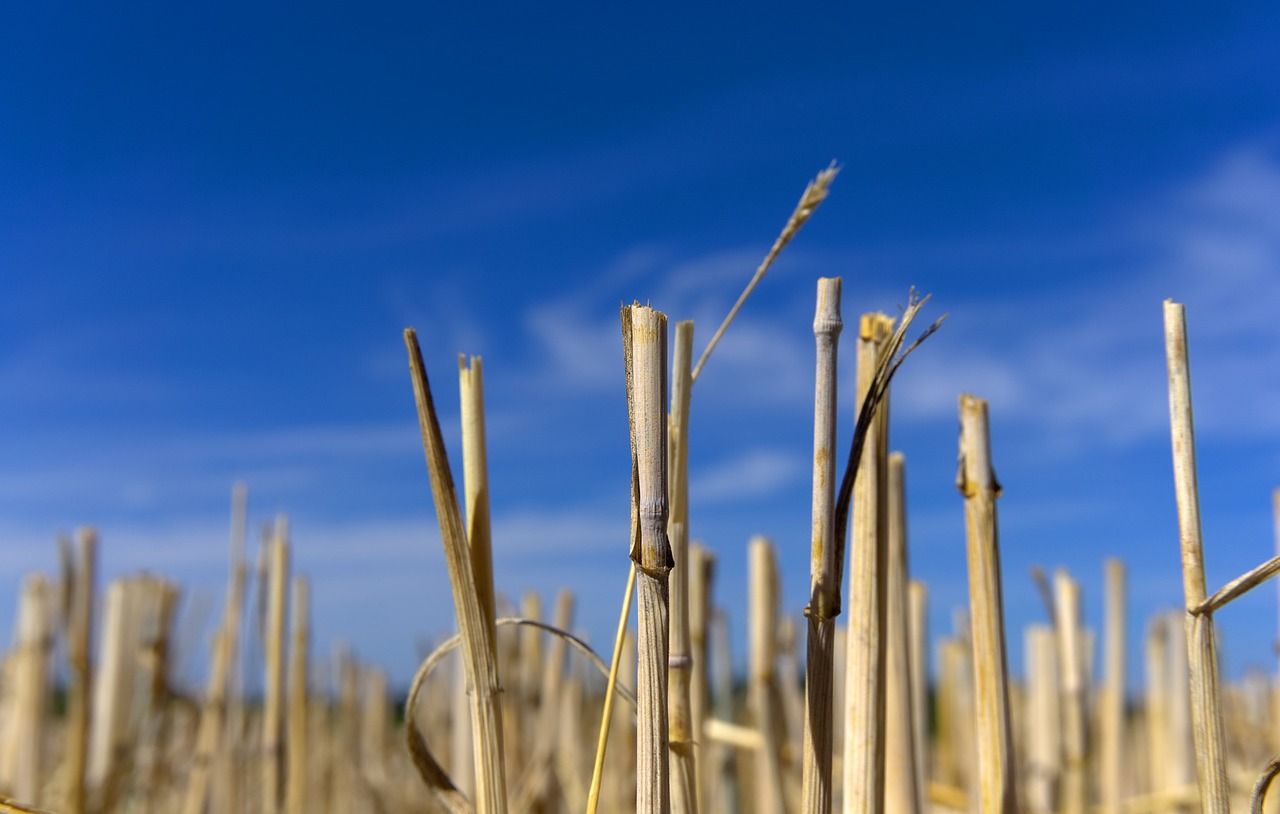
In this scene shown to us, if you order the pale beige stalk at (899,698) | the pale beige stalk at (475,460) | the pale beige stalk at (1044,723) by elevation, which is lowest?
the pale beige stalk at (1044,723)

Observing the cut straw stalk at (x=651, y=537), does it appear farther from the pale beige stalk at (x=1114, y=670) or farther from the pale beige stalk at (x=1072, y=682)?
the pale beige stalk at (x=1114, y=670)

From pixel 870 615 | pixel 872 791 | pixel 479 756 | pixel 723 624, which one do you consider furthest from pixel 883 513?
pixel 723 624

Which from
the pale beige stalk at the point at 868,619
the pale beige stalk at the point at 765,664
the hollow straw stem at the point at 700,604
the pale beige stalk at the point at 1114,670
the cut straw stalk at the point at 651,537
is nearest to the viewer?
the cut straw stalk at the point at 651,537

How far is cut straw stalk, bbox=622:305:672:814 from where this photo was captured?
63 cm

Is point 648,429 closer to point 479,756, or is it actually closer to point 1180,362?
point 479,756

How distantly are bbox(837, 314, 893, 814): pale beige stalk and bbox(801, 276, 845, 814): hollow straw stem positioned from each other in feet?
0.26

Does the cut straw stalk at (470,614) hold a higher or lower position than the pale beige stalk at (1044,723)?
higher

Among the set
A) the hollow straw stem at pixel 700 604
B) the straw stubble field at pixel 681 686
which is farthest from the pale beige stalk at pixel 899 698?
the hollow straw stem at pixel 700 604

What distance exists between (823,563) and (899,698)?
0.35m

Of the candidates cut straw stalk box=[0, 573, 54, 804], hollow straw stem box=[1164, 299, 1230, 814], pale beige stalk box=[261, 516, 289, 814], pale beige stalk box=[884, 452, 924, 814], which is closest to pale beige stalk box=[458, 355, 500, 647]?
pale beige stalk box=[884, 452, 924, 814]

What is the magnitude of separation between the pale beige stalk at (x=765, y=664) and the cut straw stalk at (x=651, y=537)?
5.09 feet

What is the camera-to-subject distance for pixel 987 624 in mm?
873

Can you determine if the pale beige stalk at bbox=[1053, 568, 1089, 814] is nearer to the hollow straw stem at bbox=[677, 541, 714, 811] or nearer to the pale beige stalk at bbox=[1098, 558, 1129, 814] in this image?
the pale beige stalk at bbox=[1098, 558, 1129, 814]

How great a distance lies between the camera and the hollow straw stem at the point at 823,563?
69cm
